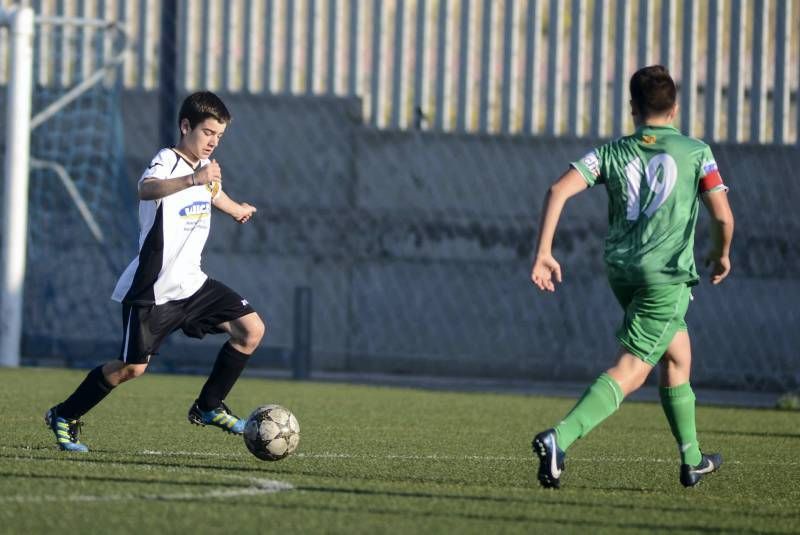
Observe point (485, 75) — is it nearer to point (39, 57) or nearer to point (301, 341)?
point (301, 341)

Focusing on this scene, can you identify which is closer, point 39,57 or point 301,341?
point 301,341

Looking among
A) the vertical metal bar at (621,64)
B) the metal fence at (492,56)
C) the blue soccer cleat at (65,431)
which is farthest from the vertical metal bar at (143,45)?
the blue soccer cleat at (65,431)

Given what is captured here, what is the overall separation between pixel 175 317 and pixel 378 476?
1.43 m

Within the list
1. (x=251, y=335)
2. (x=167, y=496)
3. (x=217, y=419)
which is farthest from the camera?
(x=251, y=335)

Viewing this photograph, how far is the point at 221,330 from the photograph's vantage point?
24.9 ft

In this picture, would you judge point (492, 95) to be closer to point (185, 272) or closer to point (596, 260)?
point (596, 260)

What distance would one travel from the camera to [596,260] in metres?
14.9

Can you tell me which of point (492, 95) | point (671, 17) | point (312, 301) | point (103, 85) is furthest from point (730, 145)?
point (103, 85)

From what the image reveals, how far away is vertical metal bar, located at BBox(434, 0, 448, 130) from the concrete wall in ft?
0.76

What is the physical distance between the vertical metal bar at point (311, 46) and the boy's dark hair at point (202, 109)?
8586 millimetres

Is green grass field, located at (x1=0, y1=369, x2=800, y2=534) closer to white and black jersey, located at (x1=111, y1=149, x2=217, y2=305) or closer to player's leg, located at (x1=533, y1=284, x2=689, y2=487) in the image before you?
player's leg, located at (x1=533, y1=284, x2=689, y2=487)

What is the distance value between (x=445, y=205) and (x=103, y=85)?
3629mm

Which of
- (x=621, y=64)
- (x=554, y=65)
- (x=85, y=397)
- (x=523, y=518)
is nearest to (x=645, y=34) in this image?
(x=621, y=64)

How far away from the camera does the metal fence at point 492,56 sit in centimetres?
1490
